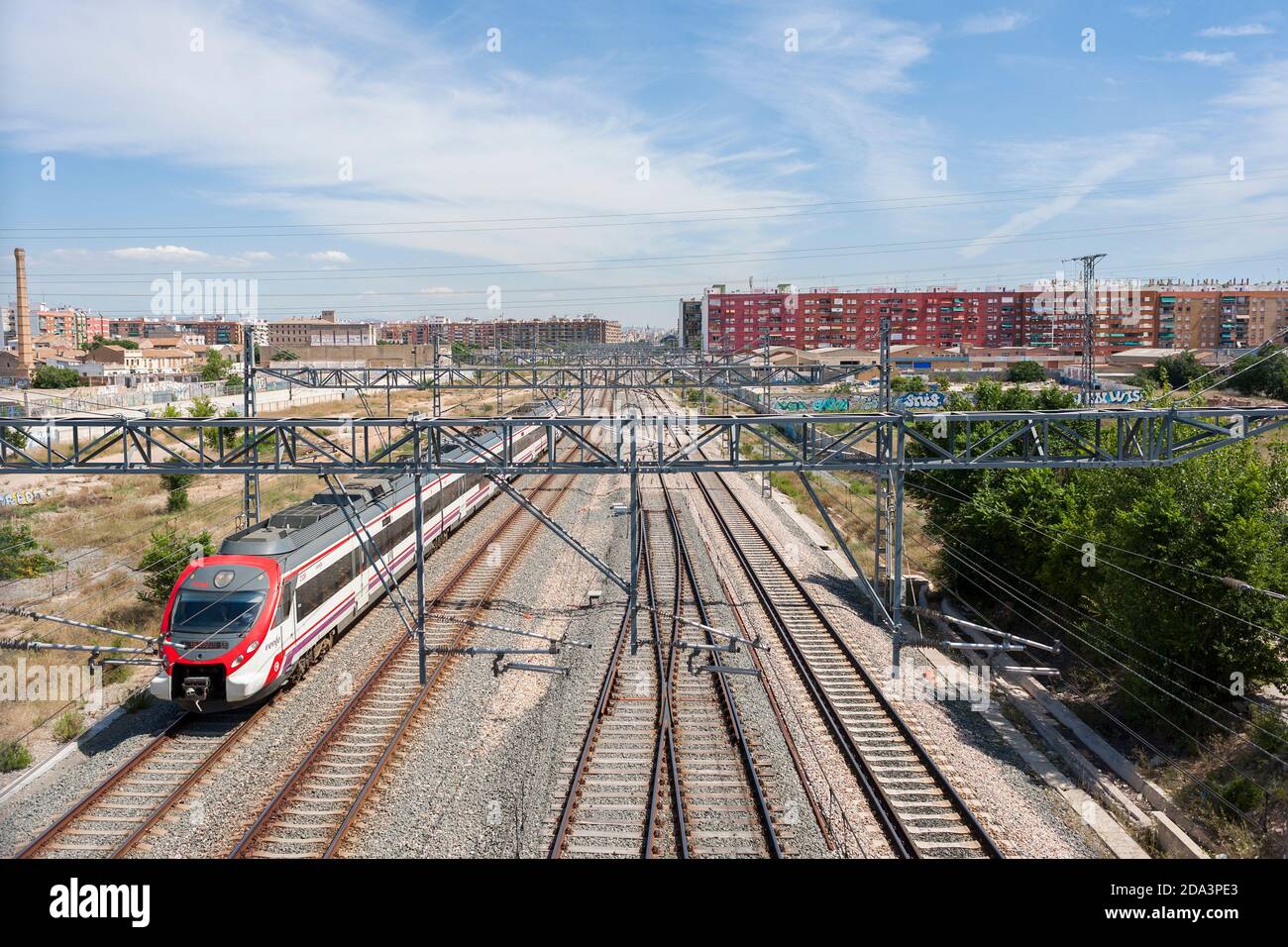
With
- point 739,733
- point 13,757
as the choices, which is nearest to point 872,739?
point 739,733

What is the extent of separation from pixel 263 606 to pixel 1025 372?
159 ft

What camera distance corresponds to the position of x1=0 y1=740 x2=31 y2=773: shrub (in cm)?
1055

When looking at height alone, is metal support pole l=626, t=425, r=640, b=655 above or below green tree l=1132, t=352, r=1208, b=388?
below

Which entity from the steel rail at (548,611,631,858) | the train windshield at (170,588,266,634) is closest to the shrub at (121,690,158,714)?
the train windshield at (170,588,266,634)

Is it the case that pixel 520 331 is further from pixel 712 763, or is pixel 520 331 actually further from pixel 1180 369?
pixel 712 763

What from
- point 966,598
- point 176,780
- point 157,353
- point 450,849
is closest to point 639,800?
point 450,849

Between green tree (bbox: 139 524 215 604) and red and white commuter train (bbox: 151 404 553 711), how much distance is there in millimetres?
3801

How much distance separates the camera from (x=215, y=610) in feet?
37.9

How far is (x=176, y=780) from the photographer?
10.1 m

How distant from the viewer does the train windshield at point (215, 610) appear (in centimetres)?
1147

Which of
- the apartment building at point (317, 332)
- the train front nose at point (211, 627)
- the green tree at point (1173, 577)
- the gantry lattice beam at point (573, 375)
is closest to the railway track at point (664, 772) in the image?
the train front nose at point (211, 627)

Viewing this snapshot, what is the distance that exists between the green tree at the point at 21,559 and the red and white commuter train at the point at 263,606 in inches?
305

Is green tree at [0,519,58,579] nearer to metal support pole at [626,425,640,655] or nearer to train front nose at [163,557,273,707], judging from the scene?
train front nose at [163,557,273,707]

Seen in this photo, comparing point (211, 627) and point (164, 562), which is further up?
point (211, 627)
